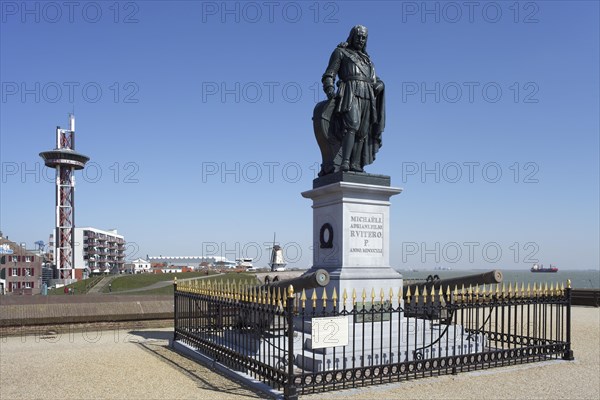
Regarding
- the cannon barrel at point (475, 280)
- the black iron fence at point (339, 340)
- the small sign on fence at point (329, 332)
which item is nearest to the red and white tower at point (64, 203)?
the black iron fence at point (339, 340)

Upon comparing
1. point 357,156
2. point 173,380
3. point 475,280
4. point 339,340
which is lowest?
point 173,380

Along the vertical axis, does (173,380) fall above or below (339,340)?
below

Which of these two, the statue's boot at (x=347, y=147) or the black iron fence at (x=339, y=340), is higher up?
the statue's boot at (x=347, y=147)

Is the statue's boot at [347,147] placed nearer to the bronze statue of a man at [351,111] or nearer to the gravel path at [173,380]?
the bronze statue of a man at [351,111]

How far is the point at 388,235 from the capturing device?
41.3 ft

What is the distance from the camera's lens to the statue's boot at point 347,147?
1277cm

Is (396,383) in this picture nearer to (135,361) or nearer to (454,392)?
(454,392)

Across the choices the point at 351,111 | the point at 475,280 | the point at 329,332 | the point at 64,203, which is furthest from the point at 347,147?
the point at 64,203

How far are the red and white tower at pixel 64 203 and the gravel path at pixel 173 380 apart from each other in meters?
76.7

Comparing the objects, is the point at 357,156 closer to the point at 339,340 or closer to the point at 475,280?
the point at 475,280

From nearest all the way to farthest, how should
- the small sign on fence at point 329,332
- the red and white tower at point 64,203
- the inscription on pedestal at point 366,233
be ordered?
the small sign on fence at point 329,332 < the inscription on pedestal at point 366,233 < the red and white tower at point 64,203

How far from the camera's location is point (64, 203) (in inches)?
3346

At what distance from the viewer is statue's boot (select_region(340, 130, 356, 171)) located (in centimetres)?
1277

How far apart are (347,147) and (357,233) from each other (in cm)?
222
